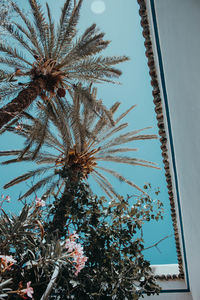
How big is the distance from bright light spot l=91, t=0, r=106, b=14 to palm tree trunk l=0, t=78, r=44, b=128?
320 centimetres

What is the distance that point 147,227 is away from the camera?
798 cm

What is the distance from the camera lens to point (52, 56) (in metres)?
6.21

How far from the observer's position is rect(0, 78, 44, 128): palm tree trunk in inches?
181

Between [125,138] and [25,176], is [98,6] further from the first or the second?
[25,176]

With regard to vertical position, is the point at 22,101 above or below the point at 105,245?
above

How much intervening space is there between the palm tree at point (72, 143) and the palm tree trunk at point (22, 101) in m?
0.49

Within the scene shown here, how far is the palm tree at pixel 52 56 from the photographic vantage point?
19.2 ft

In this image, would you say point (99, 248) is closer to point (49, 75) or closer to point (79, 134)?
point (79, 134)

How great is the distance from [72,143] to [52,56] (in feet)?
8.05

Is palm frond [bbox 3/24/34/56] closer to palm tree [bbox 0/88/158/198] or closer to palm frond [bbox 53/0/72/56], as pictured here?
palm frond [bbox 53/0/72/56]

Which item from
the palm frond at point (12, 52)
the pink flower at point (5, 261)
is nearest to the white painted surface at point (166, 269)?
the pink flower at point (5, 261)

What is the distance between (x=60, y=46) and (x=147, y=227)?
20.3 feet

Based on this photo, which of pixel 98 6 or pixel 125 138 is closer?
pixel 98 6

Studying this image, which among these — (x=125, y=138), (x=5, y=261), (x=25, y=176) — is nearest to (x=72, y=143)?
(x=125, y=138)
